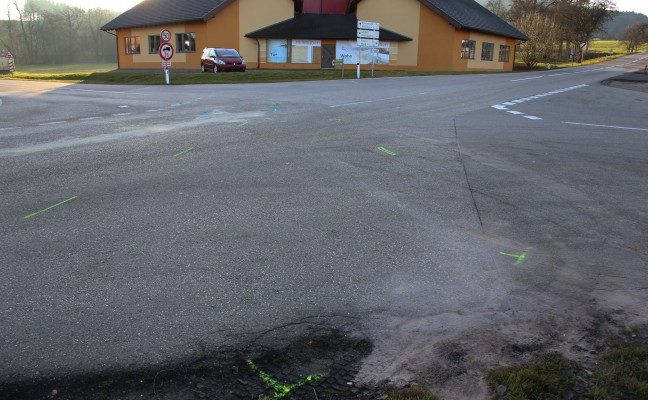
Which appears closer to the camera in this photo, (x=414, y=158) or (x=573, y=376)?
(x=573, y=376)

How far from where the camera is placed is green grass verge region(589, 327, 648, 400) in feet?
9.23

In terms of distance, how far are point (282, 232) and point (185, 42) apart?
137 feet

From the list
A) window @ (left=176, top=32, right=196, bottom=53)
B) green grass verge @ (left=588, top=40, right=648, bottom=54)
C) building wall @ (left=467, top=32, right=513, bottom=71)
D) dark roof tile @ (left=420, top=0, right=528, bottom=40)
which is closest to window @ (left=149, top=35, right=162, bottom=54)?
window @ (left=176, top=32, right=196, bottom=53)

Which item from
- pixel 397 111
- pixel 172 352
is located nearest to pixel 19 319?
pixel 172 352

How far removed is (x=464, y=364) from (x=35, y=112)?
573 inches

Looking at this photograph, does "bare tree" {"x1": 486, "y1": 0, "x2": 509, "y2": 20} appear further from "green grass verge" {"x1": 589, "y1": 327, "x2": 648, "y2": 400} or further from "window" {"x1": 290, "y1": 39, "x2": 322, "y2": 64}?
"green grass verge" {"x1": 589, "y1": 327, "x2": 648, "y2": 400}

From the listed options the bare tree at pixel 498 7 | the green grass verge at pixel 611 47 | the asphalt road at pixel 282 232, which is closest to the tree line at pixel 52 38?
the bare tree at pixel 498 7

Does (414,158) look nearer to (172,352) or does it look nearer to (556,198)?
(556,198)

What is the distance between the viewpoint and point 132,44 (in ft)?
161

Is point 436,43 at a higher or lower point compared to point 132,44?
higher

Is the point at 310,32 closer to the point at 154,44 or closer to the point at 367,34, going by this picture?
the point at 154,44

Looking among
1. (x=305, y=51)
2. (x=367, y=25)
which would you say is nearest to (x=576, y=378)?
(x=367, y=25)

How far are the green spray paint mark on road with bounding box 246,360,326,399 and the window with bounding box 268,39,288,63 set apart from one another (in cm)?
4220

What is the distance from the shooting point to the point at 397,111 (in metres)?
14.1
